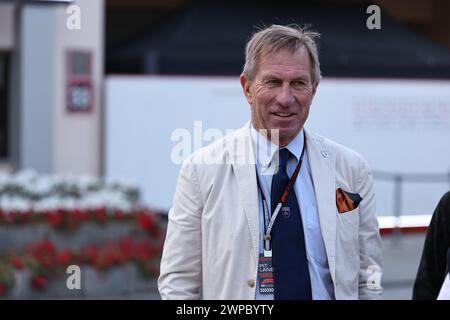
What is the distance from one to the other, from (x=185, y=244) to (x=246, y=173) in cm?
34

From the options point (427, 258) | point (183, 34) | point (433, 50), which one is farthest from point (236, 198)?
point (433, 50)

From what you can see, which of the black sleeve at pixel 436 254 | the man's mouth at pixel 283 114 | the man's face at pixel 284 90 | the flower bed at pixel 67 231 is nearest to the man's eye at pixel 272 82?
the man's face at pixel 284 90

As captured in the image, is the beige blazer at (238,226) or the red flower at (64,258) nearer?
the beige blazer at (238,226)

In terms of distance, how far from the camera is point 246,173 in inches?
134

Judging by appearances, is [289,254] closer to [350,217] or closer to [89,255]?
[350,217]

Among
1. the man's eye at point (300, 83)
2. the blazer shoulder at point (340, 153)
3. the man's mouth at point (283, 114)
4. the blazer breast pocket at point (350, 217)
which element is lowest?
the blazer breast pocket at point (350, 217)

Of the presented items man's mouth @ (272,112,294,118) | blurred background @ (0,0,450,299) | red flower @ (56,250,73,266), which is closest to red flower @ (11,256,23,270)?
red flower @ (56,250,73,266)

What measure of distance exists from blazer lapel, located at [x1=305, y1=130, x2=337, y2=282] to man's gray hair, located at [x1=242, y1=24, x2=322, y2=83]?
26 centimetres

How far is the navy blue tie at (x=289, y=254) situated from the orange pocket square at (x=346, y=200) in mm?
162

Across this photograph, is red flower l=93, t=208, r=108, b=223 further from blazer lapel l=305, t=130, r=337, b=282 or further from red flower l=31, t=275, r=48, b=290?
blazer lapel l=305, t=130, r=337, b=282

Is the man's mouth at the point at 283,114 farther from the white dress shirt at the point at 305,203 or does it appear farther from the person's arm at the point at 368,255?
the person's arm at the point at 368,255

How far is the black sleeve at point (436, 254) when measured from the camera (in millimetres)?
3514

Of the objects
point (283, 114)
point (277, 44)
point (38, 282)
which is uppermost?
point (277, 44)

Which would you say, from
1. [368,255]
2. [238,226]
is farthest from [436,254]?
[238,226]
